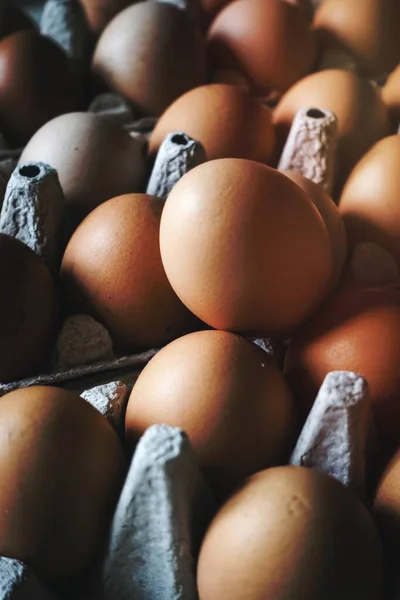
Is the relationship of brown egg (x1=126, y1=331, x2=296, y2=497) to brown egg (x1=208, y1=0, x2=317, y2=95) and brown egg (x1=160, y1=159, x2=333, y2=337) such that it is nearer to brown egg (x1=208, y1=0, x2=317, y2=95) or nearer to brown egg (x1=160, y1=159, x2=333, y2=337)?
brown egg (x1=160, y1=159, x2=333, y2=337)

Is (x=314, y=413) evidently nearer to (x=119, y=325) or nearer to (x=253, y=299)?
(x=253, y=299)

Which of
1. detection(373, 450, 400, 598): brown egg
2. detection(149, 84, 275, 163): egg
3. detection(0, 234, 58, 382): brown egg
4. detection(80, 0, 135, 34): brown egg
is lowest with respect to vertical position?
detection(373, 450, 400, 598): brown egg

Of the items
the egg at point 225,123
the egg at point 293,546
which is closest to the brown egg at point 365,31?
the egg at point 225,123

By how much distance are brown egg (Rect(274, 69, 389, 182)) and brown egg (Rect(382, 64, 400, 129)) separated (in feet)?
0.16

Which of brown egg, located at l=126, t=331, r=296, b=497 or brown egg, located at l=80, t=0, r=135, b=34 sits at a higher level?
brown egg, located at l=80, t=0, r=135, b=34

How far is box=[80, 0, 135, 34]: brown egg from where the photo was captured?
1191mm

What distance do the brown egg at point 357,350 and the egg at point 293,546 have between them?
0.39 ft

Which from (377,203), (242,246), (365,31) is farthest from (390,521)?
(365,31)

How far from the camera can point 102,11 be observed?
1193 millimetres

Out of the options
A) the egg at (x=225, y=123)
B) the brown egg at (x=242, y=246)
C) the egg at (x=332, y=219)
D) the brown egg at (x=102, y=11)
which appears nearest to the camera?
the brown egg at (x=242, y=246)

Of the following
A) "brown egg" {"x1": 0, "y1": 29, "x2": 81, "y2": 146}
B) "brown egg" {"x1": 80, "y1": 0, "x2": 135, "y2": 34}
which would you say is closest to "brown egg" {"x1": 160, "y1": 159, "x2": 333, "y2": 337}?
"brown egg" {"x1": 0, "y1": 29, "x2": 81, "y2": 146}

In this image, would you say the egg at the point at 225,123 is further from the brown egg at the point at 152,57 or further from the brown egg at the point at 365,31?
the brown egg at the point at 365,31

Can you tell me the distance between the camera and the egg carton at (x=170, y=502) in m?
0.50

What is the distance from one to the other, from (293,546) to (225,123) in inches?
20.4
